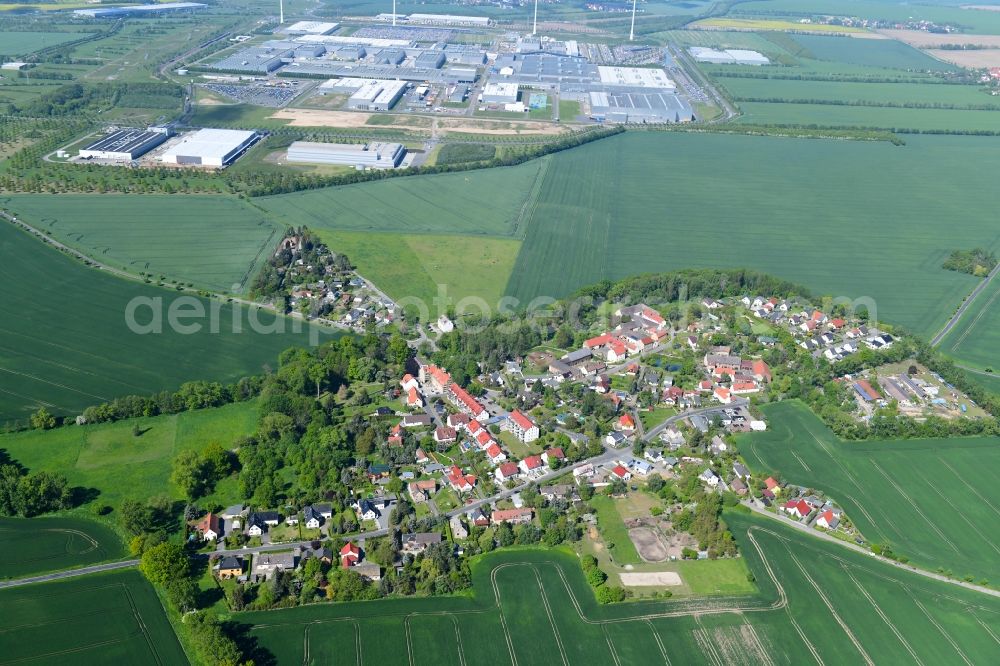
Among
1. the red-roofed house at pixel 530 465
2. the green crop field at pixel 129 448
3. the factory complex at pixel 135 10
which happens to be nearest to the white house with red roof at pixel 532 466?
the red-roofed house at pixel 530 465

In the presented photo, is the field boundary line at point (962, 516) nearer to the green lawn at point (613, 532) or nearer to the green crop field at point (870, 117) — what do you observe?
the green lawn at point (613, 532)

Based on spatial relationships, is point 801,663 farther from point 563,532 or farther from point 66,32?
point 66,32

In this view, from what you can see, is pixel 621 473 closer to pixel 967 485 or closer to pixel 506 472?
pixel 506 472

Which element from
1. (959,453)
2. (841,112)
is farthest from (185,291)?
(841,112)

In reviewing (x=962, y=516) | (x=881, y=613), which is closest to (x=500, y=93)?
(x=962, y=516)

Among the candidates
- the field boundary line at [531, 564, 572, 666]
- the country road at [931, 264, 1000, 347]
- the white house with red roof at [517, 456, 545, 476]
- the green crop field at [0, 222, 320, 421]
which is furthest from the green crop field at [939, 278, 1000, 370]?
the green crop field at [0, 222, 320, 421]

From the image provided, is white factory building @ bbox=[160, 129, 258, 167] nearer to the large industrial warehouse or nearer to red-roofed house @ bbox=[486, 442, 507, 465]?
the large industrial warehouse
